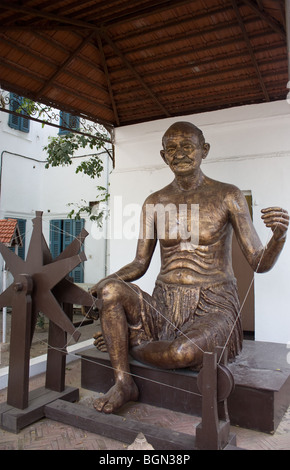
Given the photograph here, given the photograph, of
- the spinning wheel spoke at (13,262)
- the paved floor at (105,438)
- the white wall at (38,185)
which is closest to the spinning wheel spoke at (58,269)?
the spinning wheel spoke at (13,262)

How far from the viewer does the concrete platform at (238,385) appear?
2410 millimetres

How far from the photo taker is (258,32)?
11.4 ft

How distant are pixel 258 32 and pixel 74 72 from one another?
77.2 inches

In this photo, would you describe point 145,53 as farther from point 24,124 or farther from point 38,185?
point 38,185

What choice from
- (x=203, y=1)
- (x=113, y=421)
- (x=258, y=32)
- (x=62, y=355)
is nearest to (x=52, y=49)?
(x=203, y=1)

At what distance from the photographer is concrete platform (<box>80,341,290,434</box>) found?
241 cm

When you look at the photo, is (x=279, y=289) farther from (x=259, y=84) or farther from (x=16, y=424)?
(x=16, y=424)

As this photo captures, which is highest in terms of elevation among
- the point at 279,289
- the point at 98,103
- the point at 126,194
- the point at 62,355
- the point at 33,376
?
the point at 98,103

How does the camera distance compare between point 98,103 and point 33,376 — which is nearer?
point 33,376

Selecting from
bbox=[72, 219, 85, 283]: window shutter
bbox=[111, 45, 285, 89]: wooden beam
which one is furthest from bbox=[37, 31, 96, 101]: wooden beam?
bbox=[72, 219, 85, 283]: window shutter

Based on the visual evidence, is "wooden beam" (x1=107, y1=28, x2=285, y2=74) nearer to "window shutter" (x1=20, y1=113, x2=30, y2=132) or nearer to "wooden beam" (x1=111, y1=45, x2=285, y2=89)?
"wooden beam" (x1=111, y1=45, x2=285, y2=89)

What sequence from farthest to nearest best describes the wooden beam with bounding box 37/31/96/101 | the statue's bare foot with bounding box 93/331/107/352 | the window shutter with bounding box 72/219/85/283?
the window shutter with bounding box 72/219/85/283 → the wooden beam with bounding box 37/31/96/101 → the statue's bare foot with bounding box 93/331/107/352

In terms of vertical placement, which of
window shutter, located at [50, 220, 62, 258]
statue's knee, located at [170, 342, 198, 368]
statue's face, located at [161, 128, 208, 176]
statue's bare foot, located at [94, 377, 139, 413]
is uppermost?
statue's face, located at [161, 128, 208, 176]

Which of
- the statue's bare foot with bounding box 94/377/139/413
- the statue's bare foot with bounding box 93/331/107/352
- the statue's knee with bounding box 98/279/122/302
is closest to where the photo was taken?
the statue's bare foot with bounding box 94/377/139/413
